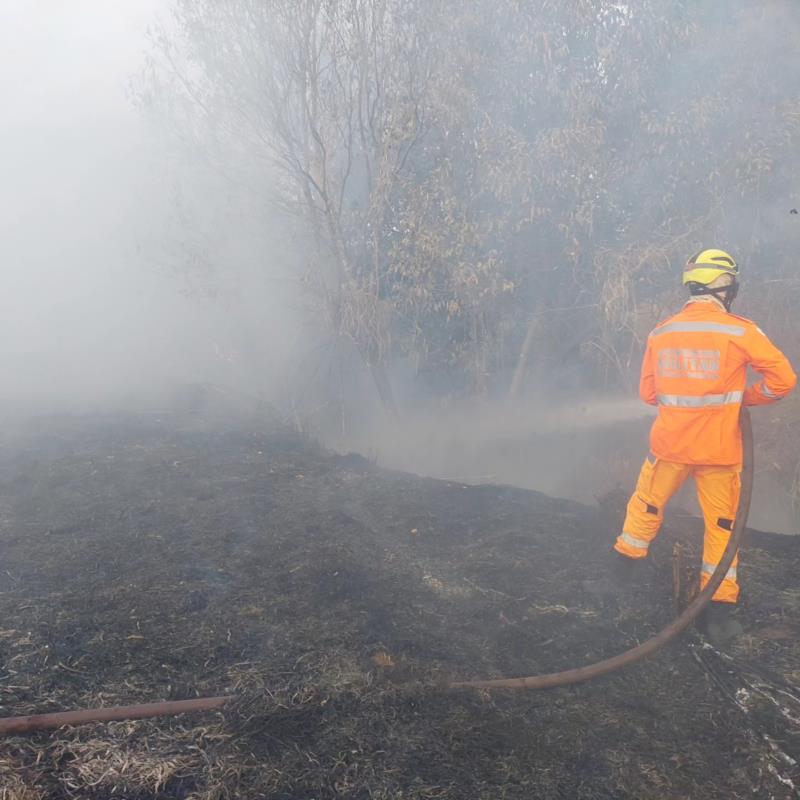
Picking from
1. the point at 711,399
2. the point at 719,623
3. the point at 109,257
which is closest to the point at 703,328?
the point at 711,399

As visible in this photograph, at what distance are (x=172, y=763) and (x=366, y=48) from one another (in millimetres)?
8848

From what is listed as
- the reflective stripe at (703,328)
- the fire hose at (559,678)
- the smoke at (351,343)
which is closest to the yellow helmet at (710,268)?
the reflective stripe at (703,328)

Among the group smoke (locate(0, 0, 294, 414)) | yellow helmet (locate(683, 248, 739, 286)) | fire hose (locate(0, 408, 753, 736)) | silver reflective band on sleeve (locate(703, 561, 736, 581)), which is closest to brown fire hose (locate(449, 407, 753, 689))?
fire hose (locate(0, 408, 753, 736))

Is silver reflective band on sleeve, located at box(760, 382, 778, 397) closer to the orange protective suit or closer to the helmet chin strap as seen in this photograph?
the orange protective suit

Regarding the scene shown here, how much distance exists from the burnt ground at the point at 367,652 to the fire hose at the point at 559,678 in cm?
5

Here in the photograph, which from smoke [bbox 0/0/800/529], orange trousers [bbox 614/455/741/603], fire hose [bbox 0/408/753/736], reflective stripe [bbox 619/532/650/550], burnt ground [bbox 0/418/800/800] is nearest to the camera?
burnt ground [bbox 0/418/800/800]

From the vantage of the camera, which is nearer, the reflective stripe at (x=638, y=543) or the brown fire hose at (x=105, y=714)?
the brown fire hose at (x=105, y=714)

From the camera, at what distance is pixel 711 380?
379 centimetres

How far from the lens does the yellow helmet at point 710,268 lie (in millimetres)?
3889

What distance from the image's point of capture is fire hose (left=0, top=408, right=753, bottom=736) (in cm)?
272

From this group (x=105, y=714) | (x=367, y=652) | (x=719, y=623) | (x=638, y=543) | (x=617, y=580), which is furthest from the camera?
(x=617, y=580)

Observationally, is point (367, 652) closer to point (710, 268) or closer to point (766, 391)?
point (766, 391)

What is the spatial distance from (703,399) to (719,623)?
1161 millimetres

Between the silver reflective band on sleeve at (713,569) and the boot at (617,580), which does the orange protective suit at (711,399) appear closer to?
the silver reflective band on sleeve at (713,569)
